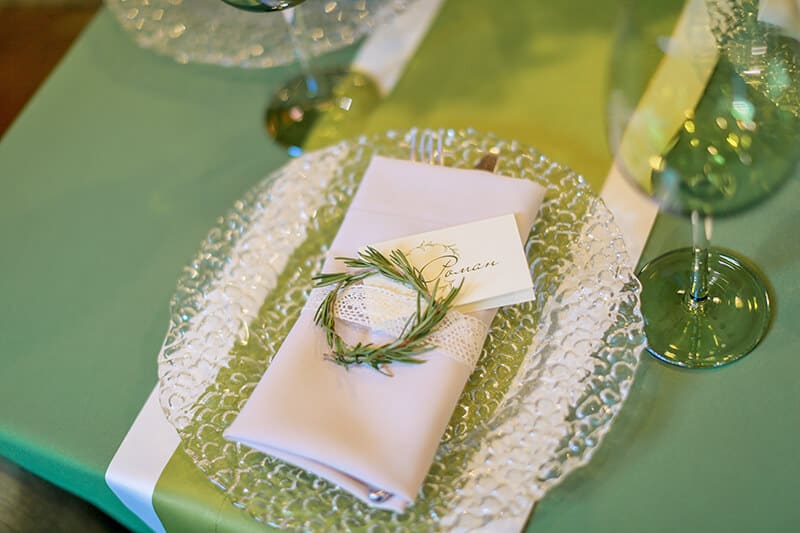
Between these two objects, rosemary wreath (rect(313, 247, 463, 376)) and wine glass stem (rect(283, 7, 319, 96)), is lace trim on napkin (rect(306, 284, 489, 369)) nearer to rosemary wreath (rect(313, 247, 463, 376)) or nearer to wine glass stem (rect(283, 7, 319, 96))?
rosemary wreath (rect(313, 247, 463, 376))

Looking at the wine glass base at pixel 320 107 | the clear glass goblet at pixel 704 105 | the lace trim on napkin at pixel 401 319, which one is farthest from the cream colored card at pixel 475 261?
the wine glass base at pixel 320 107

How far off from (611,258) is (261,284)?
1.23 feet

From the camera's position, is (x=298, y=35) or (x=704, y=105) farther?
(x=298, y=35)

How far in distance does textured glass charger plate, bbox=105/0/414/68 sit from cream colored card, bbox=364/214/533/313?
1.16 feet

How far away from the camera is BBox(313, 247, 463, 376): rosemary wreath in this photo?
694 millimetres

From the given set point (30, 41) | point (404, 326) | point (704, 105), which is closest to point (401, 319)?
point (404, 326)

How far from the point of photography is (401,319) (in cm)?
71

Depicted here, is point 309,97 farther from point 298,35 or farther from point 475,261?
point 475,261

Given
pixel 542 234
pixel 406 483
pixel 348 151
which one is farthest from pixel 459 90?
pixel 406 483

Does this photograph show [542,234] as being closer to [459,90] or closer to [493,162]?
[493,162]

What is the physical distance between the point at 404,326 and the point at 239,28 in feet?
1.82

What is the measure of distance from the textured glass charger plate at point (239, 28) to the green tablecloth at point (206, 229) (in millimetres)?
85

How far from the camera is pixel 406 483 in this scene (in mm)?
640

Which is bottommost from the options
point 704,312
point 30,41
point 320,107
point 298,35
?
point 30,41
